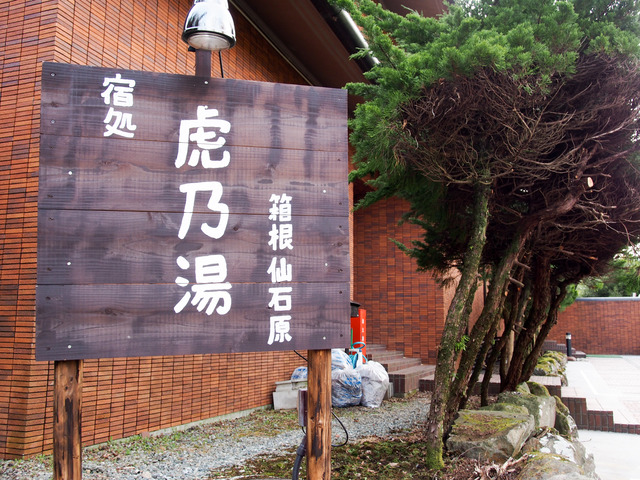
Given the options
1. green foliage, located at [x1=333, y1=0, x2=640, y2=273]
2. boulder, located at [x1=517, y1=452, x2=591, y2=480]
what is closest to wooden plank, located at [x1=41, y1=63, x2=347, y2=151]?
green foliage, located at [x1=333, y1=0, x2=640, y2=273]

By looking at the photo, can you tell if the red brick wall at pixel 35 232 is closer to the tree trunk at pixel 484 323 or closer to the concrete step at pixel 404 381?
the tree trunk at pixel 484 323

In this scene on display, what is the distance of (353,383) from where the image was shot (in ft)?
29.0

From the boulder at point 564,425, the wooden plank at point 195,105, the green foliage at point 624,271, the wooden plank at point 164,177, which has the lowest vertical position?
the boulder at point 564,425

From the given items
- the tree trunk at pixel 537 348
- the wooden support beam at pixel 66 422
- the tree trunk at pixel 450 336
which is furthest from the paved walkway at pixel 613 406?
the wooden support beam at pixel 66 422

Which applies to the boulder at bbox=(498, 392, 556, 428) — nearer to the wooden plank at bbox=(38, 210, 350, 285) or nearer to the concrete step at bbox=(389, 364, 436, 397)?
the concrete step at bbox=(389, 364, 436, 397)

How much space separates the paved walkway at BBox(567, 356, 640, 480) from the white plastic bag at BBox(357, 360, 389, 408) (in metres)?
3.19

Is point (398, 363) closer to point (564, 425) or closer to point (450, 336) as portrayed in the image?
point (564, 425)

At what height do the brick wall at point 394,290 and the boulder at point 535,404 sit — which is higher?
the brick wall at point 394,290

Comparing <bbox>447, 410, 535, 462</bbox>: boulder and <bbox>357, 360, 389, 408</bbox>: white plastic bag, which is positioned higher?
<bbox>447, 410, 535, 462</bbox>: boulder

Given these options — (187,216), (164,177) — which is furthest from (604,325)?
(164,177)

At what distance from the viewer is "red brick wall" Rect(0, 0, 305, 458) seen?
4852 millimetres

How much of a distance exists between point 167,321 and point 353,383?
6441 mm

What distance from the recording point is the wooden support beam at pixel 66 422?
2.70m

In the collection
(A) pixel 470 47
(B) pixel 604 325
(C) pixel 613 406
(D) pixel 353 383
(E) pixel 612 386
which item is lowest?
(E) pixel 612 386
